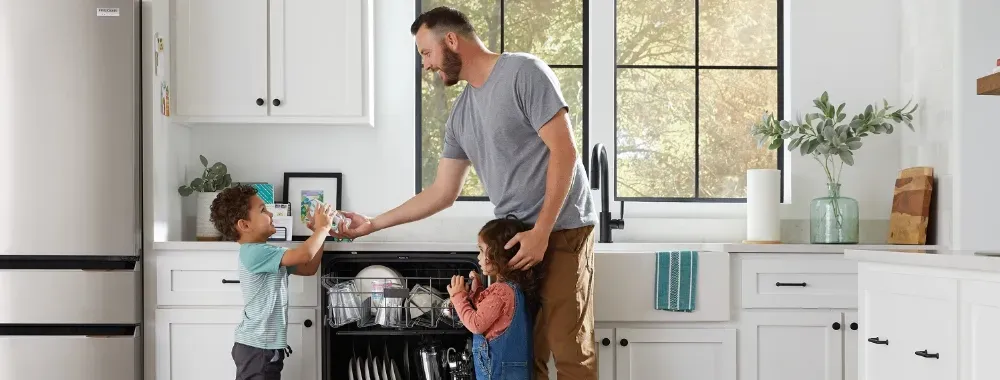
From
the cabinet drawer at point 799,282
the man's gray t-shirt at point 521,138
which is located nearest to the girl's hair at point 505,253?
the man's gray t-shirt at point 521,138

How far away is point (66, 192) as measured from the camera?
2.96 meters

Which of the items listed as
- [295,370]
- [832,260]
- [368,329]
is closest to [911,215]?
[832,260]

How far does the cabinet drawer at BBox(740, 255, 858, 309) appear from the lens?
9.96ft

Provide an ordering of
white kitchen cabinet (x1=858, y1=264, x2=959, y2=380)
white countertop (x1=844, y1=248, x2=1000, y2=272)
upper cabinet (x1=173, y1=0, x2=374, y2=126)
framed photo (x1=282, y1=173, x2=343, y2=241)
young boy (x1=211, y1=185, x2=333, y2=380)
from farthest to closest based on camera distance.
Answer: framed photo (x1=282, y1=173, x2=343, y2=241) < upper cabinet (x1=173, y1=0, x2=374, y2=126) < young boy (x1=211, y1=185, x2=333, y2=380) < white kitchen cabinet (x1=858, y1=264, x2=959, y2=380) < white countertop (x1=844, y1=248, x2=1000, y2=272)

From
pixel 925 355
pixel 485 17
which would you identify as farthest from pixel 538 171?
pixel 485 17

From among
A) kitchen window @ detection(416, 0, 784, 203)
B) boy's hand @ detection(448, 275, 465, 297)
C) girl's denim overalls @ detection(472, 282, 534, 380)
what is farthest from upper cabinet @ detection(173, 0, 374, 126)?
girl's denim overalls @ detection(472, 282, 534, 380)

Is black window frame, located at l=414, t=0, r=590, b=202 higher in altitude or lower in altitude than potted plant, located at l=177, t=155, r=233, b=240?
higher

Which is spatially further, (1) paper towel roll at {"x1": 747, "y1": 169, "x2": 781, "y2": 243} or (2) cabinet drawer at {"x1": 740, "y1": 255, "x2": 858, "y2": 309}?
(1) paper towel roll at {"x1": 747, "y1": 169, "x2": 781, "y2": 243}

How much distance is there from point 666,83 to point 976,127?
1153mm

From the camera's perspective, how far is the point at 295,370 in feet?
9.89

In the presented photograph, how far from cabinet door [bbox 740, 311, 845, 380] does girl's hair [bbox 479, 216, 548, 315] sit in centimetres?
95

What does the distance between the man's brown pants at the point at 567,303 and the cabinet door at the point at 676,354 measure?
49 centimetres

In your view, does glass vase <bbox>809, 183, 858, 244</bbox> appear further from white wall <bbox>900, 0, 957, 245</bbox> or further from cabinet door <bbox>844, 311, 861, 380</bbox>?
cabinet door <bbox>844, 311, 861, 380</bbox>

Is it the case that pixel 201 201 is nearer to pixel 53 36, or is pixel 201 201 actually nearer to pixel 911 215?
pixel 53 36
